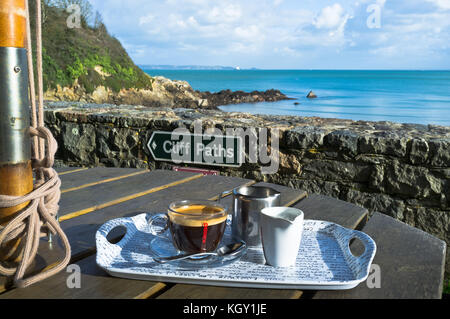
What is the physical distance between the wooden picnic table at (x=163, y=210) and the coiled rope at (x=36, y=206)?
29mm

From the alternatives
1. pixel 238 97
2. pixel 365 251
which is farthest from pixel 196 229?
pixel 238 97

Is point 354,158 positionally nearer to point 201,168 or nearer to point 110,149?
point 201,168

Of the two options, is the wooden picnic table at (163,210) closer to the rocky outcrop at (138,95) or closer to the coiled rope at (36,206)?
the coiled rope at (36,206)

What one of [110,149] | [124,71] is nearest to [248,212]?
[110,149]

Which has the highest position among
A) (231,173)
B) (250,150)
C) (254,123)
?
(254,123)

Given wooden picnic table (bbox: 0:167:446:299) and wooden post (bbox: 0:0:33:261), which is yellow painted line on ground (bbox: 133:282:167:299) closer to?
wooden picnic table (bbox: 0:167:446:299)

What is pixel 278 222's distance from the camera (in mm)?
839

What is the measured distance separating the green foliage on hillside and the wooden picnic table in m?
9.11

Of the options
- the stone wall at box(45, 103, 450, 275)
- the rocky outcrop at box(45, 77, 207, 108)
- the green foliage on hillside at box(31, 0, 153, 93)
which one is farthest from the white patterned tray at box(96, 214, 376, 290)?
the green foliage on hillside at box(31, 0, 153, 93)

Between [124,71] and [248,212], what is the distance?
1193 centimetres

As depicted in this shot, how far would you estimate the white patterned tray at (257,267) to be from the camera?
79 centimetres

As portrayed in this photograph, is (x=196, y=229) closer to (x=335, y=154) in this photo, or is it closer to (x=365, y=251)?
(x=365, y=251)

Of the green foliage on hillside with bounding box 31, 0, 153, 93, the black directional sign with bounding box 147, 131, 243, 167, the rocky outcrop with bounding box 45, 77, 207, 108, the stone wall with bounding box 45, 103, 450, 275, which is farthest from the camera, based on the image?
the green foliage on hillside with bounding box 31, 0, 153, 93

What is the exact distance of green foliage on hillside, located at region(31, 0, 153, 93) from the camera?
407 inches
